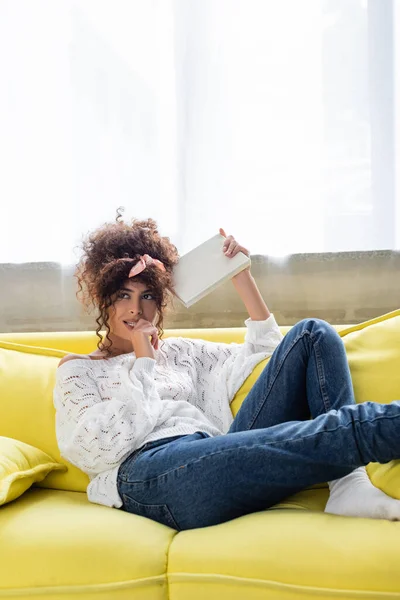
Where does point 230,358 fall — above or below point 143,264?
below

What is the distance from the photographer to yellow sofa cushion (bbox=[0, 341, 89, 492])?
1.61m

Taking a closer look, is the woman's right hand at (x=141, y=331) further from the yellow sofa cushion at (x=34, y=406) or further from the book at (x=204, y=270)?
the yellow sofa cushion at (x=34, y=406)

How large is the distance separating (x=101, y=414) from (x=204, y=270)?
19.1 inches

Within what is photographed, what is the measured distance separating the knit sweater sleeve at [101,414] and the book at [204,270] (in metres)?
0.25

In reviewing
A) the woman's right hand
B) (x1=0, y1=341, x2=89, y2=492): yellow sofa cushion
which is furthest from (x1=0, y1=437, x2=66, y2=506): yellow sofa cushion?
the woman's right hand

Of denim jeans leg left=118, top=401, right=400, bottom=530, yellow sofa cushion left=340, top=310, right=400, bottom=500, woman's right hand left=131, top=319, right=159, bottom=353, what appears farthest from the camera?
woman's right hand left=131, top=319, right=159, bottom=353

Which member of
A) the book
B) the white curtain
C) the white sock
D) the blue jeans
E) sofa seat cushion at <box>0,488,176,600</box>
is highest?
the white curtain

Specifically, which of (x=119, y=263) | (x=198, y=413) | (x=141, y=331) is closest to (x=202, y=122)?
(x=119, y=263)

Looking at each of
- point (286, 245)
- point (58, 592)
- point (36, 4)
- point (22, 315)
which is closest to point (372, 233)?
point (286, 245)

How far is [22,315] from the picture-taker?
2.44 meters

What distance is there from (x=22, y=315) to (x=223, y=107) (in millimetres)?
970

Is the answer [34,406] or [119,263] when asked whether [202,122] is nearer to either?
[119,263]

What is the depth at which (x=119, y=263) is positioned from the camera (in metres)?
1.69

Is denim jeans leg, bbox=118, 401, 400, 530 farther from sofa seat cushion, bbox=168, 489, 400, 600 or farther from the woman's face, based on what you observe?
the woman's face
